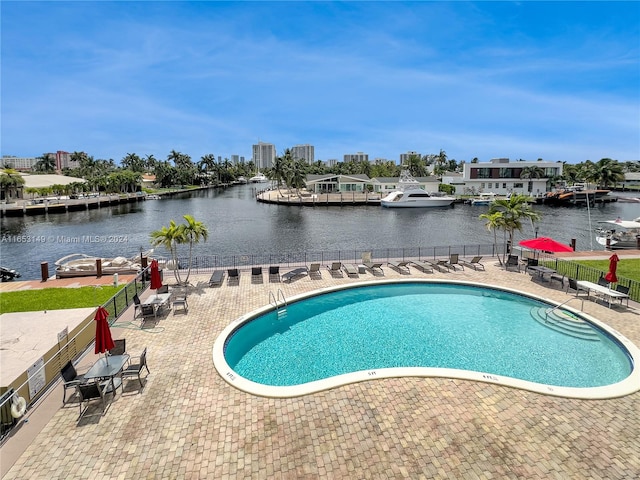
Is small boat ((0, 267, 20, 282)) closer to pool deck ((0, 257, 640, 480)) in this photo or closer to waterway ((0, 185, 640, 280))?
waterway ((0, 185, 640, 280))

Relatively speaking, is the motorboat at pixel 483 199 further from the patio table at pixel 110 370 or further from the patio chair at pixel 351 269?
the patio table at pixel 110 370

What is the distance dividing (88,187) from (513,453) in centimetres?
11660

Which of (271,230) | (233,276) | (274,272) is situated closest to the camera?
(233,276)

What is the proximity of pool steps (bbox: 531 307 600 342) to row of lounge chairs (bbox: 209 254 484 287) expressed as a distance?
6.50 meters

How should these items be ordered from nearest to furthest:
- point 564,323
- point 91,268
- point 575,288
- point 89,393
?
point 89,393
point 564,323
point 575,288
point 91,268

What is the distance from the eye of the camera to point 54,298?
18.2 metres

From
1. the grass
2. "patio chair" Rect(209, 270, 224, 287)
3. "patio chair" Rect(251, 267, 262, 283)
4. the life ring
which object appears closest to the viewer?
the life ring

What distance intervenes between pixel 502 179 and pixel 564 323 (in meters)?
92.8

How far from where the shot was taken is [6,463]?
709 centimetres

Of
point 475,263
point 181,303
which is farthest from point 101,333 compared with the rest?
point 475,263

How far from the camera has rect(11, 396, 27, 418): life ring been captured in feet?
25.9

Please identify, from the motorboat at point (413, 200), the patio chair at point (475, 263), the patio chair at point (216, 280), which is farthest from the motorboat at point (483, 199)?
the patio chair at point (216, 280)

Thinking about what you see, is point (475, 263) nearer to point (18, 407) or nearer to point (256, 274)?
point (256, 274)

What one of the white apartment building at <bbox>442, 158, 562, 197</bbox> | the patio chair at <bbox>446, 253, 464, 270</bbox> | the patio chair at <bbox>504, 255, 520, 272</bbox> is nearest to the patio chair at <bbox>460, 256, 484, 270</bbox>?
the patio chair at <bbox>446, 253, 464, 270</bbox>
